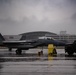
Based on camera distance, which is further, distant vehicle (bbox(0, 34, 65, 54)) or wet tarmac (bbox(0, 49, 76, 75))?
distant vehicle (bbox(0, 34, 65, 54))

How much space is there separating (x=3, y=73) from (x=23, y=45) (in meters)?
21.8

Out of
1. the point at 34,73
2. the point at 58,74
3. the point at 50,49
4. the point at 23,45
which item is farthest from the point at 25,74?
the point at 23,45

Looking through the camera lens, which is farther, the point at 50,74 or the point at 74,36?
the point at 74,36

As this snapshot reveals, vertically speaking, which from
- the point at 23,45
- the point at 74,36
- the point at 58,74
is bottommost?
the point at 58,74

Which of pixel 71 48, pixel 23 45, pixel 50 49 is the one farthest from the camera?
pixel 23 45

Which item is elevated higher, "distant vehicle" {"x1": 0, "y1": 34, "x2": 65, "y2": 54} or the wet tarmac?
"distant vehicle" {"x1": 0, "y1": 34, "x2": 65, "y2": 54}

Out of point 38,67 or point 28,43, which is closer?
point 38,67

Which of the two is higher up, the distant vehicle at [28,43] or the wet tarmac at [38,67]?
the distant vehicle at [28,43]

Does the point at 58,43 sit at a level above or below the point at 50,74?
above

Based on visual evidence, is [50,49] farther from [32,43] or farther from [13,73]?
[13,73]

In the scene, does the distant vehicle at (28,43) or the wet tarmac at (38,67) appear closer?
the wet tarmac at (38,67)

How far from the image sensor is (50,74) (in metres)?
11.4

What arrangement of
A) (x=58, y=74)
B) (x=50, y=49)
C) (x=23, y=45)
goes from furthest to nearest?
1. (x=23, y=45)
2. (x=50, y=49)
3. (x=58, y=74)

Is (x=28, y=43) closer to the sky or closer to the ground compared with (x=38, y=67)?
closer to the sky
